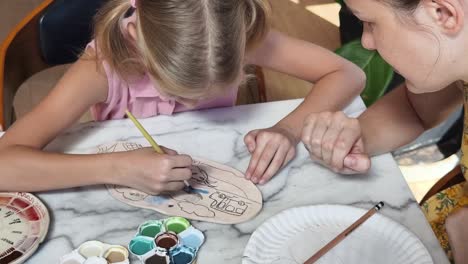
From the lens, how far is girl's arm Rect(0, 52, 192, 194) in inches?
37.4

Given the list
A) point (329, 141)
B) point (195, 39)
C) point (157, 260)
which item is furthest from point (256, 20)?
point (157, 260)

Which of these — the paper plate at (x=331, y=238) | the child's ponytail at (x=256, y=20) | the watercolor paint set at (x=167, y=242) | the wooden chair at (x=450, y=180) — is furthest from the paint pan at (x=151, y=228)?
the wooden chair at (x=450, y=180)

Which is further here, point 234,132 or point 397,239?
point 234,132

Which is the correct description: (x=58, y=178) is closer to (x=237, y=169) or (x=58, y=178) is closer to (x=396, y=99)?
(x=237, y=169)

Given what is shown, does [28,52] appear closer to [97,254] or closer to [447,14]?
[97,254]

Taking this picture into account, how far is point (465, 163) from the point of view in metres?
1.07

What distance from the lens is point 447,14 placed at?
739mm

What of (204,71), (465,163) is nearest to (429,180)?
(465,163)

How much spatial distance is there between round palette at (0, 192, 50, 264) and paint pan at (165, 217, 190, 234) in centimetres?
19

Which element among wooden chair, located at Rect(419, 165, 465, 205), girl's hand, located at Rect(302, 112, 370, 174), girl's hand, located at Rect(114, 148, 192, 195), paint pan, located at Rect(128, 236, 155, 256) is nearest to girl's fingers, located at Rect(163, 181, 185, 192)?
girl's hand, located at Rect(114, 148, 192, 195)

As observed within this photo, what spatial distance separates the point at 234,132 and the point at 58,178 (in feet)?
1.08

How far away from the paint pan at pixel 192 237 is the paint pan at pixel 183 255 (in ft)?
0.04

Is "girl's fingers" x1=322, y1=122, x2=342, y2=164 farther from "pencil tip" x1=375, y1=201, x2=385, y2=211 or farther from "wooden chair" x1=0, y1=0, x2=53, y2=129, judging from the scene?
"wooden chair" x1=0, y1=0, x2=53, y2=129

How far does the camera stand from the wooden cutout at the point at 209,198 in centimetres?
92
